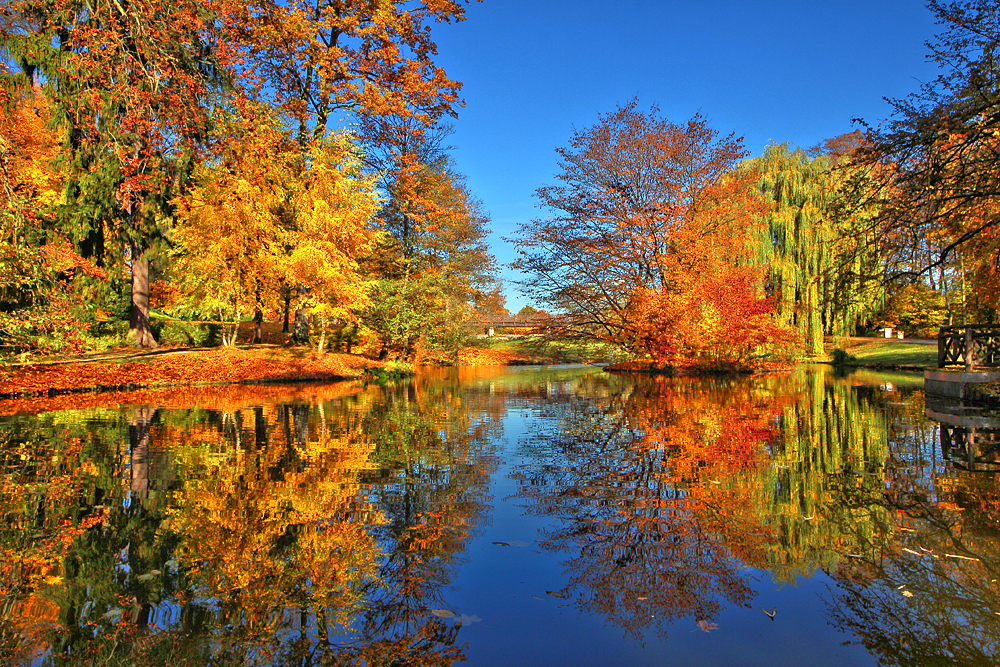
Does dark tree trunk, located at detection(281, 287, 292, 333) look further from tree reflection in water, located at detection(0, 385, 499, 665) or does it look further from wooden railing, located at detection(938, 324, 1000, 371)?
wooden railing, located at detection(938, 324, 1000, 371)

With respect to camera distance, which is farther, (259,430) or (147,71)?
(259,430)

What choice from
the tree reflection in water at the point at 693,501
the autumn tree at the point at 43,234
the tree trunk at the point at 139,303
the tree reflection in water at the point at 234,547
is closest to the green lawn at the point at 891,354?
the tree reflection in water at the point at 693,501

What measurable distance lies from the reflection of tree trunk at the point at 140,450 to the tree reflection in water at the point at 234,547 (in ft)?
0.15

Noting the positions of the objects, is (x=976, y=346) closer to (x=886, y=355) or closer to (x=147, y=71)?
(x=147, y=71)

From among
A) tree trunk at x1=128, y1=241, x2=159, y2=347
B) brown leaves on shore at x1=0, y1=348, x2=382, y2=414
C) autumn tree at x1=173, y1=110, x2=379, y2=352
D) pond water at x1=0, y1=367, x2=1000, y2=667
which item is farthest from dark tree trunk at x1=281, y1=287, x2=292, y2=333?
pond water at x1=0, y1=367, x2=1000, y2=667

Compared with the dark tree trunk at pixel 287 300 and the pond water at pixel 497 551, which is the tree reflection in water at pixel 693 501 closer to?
the pond water at pixel 497 551

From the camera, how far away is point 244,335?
32.2 meters

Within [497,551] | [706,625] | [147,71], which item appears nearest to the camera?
[706,625]

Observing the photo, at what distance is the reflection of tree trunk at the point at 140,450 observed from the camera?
5.71m

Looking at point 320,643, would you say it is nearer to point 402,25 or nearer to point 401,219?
point 402,25

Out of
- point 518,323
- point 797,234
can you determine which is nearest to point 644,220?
point 797,234

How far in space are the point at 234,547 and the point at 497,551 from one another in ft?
6.10

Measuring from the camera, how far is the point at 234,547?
13.2 ft

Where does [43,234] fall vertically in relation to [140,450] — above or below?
above
